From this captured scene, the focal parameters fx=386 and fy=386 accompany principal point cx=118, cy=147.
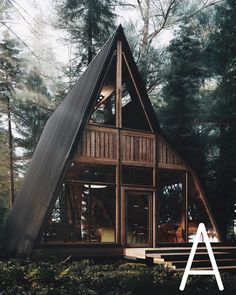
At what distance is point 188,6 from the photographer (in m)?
26.6

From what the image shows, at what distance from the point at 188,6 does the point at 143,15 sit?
3.25 m

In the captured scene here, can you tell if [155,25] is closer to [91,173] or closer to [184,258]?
[91,173]

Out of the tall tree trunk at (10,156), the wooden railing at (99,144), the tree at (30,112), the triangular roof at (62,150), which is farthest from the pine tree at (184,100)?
the tall tree trunk at (10,156)

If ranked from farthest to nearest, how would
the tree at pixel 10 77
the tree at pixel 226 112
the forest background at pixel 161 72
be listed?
the tree at pixel 10 77
the forest background at pixel 161 72
the tree at pixel 226 112

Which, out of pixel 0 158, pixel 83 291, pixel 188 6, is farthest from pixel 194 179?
pixel 0 158

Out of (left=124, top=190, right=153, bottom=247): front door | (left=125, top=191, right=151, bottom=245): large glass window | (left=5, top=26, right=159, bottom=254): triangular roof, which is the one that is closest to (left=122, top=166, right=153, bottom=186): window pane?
(left=124, top=190, right=153, bottom=247): front door

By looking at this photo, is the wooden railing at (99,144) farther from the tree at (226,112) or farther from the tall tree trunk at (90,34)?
the tall tree trunk at (90,34)

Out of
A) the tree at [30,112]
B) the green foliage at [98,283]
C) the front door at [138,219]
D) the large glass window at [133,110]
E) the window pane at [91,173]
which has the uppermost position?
A: the tree at [30,112]

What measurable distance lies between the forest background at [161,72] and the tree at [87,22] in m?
0.06

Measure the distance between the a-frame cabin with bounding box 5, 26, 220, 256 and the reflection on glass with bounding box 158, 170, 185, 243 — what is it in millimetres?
38

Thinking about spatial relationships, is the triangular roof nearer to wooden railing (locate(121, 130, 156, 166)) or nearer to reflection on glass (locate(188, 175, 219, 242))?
wooden railing (locate(121, 130, 156, 166))

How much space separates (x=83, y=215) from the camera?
12.8 metres

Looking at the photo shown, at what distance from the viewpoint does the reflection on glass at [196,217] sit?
14.7 meters

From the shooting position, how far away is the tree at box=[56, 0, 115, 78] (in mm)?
24641
